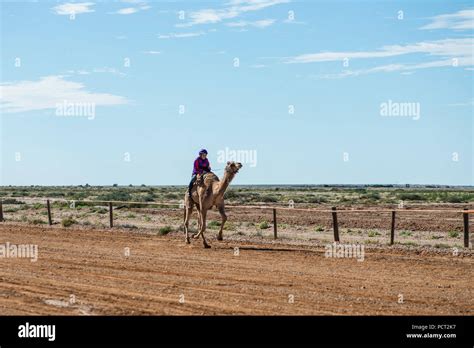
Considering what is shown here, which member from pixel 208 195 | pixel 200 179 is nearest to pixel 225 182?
pixel 208 195

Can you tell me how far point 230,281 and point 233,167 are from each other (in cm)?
681

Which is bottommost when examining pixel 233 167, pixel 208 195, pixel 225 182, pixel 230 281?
pixel 230 281

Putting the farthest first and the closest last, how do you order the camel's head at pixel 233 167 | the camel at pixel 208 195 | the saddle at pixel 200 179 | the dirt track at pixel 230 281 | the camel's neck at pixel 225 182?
1. the saddle at pixel 200 179
2. the camel at pixel 208 195
3. the camel's neck at pixel 225 182
4. the camel's head at pixel 233 167
5. the dirt track at pixel 230 281

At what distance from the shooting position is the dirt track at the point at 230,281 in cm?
1222

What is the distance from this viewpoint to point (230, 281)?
50.0ft

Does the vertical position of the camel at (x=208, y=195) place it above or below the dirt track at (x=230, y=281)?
above

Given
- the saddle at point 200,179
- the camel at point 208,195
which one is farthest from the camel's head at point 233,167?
the saddle at point 200,179

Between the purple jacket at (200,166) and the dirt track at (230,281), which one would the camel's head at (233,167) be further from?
the dirt track at (230,281)

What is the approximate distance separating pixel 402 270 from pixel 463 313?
5553 millimetres

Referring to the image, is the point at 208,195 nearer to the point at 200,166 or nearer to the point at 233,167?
the point at 200,166

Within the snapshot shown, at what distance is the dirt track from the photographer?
12219mm

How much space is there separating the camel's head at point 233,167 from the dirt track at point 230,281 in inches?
90.2
